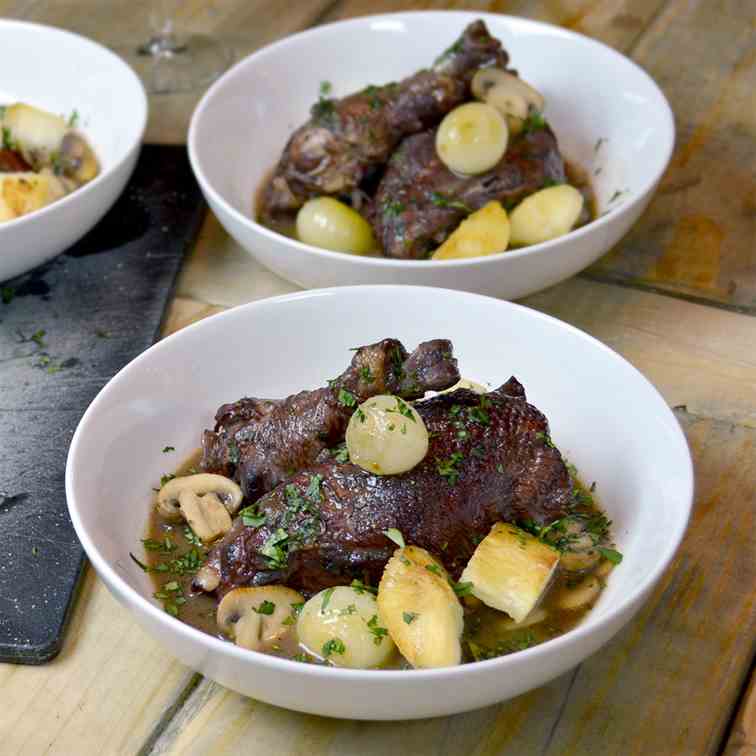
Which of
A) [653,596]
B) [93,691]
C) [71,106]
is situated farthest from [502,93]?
[93,691]

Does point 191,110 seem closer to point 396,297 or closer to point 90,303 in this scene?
point 90,303

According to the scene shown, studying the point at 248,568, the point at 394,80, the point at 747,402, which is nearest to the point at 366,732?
the point at 248,568

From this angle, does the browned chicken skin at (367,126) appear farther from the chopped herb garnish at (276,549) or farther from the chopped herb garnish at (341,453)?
the chopped herb garnish at (276,549)

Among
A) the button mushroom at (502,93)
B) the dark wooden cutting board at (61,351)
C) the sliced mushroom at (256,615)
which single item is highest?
the button mushroom at (502,93)

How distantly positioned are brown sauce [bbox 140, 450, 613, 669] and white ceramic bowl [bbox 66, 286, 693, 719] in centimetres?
3

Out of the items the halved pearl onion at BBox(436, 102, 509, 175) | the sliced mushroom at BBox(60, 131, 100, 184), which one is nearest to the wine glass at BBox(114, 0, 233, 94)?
the sliced mushroom at BBox(60, 131, 100, 184)

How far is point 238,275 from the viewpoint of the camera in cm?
302

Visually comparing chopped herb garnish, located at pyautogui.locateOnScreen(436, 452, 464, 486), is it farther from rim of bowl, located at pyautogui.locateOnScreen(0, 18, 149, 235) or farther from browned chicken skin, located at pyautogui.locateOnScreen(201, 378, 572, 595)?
rim of bowl, located at pyautogui.locateOnScreen(0, 18, 149, 235)

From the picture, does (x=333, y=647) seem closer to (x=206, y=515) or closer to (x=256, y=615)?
(x=256, y=615)

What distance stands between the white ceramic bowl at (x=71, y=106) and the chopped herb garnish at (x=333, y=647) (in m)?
1.40

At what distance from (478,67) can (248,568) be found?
66.3 inches

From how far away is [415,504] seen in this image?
6.18 feet

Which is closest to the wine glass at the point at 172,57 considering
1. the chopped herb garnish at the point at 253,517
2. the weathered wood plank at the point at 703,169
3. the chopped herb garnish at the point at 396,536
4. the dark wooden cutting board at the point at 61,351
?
the dark wooden cutting board at the point at 61,351

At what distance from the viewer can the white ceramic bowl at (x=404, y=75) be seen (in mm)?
2619
